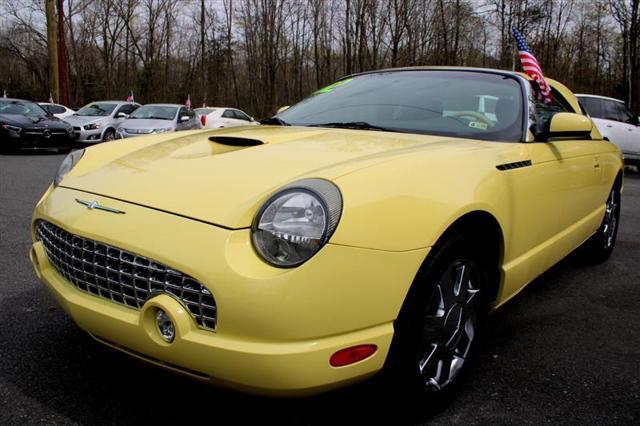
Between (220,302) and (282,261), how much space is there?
21 cm

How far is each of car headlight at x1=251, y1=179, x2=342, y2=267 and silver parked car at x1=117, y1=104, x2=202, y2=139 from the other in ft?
41.3

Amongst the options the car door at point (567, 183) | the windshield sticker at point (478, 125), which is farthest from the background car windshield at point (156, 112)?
the windshield sticker at point (478, 125)

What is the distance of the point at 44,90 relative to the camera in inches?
1657

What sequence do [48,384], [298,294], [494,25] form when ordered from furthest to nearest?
1. [494,25]
2. [48,384]
3. [298,294]

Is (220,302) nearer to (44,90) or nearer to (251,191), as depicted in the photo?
(251,191)

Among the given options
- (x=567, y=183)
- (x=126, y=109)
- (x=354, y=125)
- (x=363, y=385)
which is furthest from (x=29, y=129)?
(x=363, y=385)

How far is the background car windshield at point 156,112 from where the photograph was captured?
15.2 m

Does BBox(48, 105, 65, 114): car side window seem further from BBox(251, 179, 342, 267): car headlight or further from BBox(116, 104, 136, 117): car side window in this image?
BBox(251, 179, 342, 267): car headlight

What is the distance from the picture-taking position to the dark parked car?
12648 mm

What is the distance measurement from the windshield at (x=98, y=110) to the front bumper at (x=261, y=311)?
51.7 feet

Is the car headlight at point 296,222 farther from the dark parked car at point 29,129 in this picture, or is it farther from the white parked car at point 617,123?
the dark parked car at point 29,129

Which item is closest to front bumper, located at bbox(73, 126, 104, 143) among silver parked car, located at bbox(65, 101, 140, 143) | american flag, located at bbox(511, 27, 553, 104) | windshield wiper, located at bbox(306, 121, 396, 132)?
silver parked car, located at bbox(65, 101, 140, 143)

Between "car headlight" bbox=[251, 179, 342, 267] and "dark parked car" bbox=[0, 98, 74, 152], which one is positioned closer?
"car headlight" bbox=[251, 179, 342, 267]

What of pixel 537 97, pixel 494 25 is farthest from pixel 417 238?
pixel 494 25
